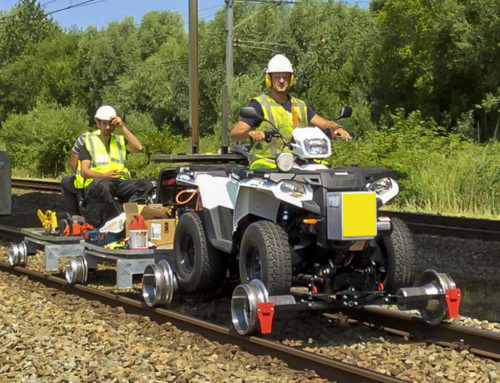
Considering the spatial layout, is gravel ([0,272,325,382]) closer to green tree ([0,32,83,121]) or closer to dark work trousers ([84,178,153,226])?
dark work trousers ([84,178,153,226])

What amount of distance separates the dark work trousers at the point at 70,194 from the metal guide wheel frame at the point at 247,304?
4.24 metres

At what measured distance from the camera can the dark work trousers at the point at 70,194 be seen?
10383 millimetres

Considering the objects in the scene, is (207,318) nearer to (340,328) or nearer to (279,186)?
(340,328)

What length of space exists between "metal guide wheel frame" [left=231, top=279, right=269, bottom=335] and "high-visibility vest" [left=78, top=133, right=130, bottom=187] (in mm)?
3814

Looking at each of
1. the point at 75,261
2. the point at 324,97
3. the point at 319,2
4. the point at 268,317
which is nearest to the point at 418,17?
the point at 324,97

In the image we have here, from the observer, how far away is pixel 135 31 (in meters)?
70.6

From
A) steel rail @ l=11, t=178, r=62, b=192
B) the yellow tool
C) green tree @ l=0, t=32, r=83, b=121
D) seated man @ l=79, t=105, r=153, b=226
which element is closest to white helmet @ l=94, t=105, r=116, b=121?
seated man @ l=79, t=105, r=153, b=226

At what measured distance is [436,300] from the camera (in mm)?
6715

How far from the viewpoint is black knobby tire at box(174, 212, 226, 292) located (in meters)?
7.53

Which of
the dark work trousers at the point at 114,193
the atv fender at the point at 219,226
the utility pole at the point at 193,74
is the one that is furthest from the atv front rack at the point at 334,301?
the utility pole at the point at 193,74

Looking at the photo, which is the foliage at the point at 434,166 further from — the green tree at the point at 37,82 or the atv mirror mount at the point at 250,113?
the green tree at the point at 37,82

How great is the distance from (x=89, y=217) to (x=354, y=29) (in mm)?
37470

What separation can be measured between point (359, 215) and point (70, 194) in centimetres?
517

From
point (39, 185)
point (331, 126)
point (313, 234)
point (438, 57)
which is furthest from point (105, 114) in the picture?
point (438, 57)
